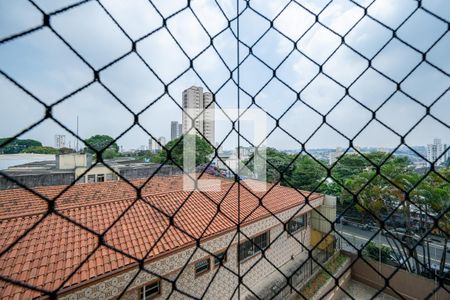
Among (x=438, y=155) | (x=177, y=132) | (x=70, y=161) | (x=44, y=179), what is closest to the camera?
(x=438, y=155)

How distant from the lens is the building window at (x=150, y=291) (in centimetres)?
243

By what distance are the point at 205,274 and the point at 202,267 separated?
9cm

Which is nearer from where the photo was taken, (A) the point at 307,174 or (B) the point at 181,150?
(B) the point at 181,150

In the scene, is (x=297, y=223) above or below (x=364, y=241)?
above

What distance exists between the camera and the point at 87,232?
2.66 m

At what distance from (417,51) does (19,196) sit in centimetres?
500

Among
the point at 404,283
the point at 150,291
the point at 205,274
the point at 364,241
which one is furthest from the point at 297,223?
the point at 150,291

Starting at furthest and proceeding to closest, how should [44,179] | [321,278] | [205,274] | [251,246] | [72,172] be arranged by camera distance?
1. [72,172]
2. [44,179]
3. [321,278]
4. [251,246]
5. [205,274]

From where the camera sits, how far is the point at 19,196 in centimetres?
375

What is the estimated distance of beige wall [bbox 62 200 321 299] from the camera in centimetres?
206

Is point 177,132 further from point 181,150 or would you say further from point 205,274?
point 181,150

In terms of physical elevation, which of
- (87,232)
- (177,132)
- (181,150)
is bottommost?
(87,232)

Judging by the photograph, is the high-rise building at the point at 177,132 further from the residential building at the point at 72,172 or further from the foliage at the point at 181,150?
the residential building at the point at 72,172

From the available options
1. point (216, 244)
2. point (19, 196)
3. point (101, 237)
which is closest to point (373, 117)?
point (101, 237)
